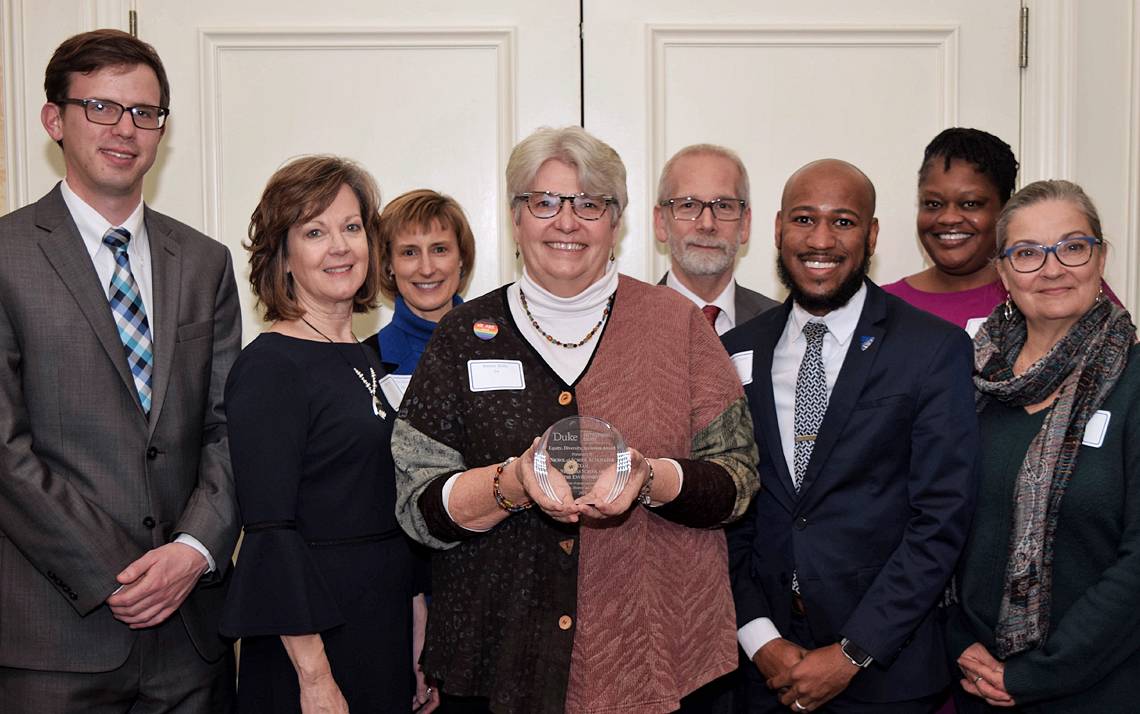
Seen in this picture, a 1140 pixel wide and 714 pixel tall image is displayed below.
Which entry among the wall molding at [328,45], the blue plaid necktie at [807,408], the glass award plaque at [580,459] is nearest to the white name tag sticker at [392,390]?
the glass award plaque at [580,459]

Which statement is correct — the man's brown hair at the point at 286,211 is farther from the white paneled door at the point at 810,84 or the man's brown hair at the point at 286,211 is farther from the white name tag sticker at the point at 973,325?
the white name tag sticker at the point at 973,325

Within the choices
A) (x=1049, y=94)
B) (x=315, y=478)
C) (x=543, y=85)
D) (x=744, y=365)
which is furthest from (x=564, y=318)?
(x=1049, y=94)

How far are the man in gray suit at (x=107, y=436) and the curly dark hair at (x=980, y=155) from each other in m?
2.31

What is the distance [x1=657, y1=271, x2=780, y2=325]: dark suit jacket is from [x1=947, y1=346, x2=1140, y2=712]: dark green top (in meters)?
1.13

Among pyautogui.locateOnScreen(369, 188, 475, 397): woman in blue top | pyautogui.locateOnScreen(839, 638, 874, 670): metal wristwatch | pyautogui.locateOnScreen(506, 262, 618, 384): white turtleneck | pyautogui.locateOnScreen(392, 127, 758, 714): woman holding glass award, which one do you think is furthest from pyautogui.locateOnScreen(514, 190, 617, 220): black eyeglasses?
pyautogui.locateOnScreen(839, 638, 874, 670): metal wristwatch

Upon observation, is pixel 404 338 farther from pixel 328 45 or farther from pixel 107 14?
pixel 107 14

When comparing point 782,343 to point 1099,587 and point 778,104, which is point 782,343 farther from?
point 778,104

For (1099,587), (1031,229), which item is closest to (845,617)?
(1099,587)

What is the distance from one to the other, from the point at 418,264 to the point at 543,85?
95cm

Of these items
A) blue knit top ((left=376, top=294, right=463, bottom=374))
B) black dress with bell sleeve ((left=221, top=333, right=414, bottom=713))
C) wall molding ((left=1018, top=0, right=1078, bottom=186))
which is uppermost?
wall molding ((left=1018, top=0, right=1078, bottom=186))

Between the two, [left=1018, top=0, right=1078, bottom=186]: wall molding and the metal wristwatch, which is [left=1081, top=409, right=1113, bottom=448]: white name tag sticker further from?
[left=1018, top=0, right=1078, bottom=186]: wall molding

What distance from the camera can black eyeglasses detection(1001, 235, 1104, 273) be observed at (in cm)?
244

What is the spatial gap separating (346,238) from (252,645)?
1.00m

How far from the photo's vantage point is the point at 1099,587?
90.4 inches
